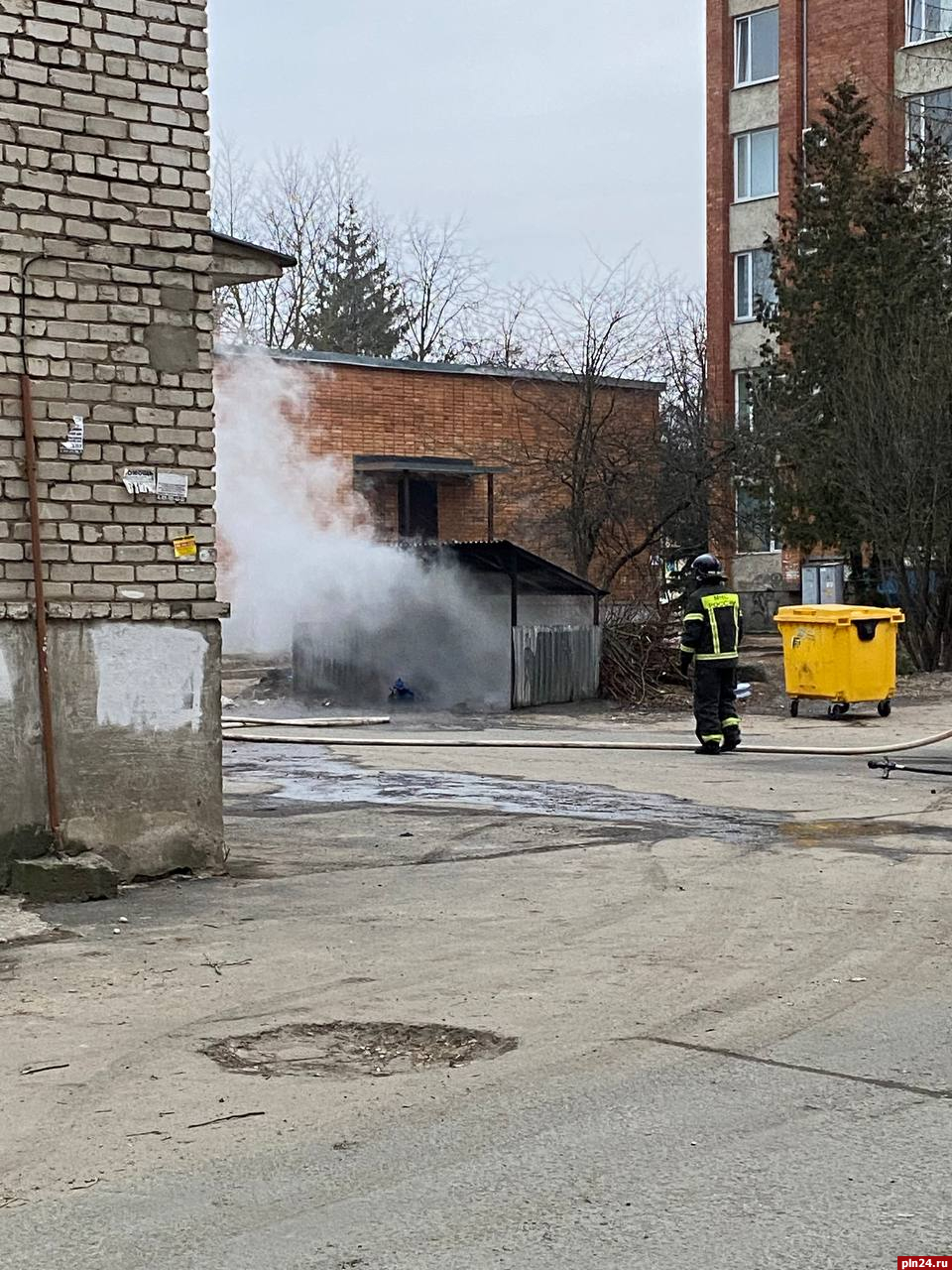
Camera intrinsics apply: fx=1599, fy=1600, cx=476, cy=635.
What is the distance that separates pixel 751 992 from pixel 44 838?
4.23 metres

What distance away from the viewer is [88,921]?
8039mm

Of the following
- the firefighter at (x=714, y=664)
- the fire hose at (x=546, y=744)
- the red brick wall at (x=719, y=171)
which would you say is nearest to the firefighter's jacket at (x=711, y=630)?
the firefighter at (x=714, y=664)

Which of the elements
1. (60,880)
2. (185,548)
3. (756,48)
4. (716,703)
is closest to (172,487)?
(185,548)

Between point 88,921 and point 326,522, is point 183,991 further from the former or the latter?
point 326,522

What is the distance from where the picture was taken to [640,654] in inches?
936

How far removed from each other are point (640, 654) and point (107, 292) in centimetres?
1558

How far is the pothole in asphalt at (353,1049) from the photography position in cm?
545

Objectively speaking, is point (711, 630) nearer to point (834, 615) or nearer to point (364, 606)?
point (834, 615)

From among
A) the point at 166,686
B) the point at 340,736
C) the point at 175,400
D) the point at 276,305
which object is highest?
the point at 276,305

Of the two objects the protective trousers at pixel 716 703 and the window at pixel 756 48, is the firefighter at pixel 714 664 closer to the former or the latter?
the protective trousers at pixel 716 703

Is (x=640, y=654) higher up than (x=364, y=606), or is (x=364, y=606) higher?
(x=364, y=606)

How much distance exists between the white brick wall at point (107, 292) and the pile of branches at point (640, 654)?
14.5 m

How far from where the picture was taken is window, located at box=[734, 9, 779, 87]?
4400cm

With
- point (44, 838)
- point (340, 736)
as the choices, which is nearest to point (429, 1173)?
point (44, 838)
